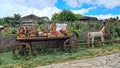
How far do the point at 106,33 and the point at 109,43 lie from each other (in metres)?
0.55

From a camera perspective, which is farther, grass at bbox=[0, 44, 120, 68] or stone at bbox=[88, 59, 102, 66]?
stone at bbox=[88, 59, 102, 66]

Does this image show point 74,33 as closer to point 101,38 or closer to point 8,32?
point 101,38

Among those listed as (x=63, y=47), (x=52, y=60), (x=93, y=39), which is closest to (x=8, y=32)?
(x=63, y=47)

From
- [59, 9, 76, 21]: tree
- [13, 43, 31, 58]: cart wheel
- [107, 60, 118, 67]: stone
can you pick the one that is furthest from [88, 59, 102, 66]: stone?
[59, 9, 76, 21]: tree

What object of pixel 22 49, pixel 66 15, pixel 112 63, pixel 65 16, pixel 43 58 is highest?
pixel 66 15

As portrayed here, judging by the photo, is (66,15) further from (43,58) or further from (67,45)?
(43,58)

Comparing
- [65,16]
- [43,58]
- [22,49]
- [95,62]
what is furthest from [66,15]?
[95,62]

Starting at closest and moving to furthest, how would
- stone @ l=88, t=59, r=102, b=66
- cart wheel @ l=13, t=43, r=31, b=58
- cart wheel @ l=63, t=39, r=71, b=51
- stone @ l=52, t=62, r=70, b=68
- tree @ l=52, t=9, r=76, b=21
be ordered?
stone @ l=52, t=62, r=70, b=68
stone @ l=88, t=59, r=102, b=66
cart wheel @ l=13, t=43, r=31, b=58
cart wheel @ l=63, t=39, r=71, b=51
tree @ l=52, t=9, r=76, b=21

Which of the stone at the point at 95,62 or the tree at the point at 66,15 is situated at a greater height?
the tree at the point at 66,15

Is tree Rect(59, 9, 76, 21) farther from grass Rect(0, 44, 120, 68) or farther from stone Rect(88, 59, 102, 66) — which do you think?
stone Rect(88, 59, 102, 66)

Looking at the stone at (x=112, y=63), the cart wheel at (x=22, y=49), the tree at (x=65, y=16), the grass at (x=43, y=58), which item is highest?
the tree at (x=65, y=16)

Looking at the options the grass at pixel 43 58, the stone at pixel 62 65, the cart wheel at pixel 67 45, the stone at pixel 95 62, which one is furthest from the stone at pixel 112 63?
the cart wheel at pixel 67 45

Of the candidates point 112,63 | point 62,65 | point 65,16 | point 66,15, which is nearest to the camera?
point 62,65

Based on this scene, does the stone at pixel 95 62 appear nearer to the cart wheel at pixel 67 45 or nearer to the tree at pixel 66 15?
the cart wheel at pixel 67 45
